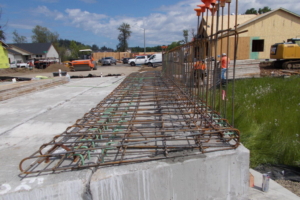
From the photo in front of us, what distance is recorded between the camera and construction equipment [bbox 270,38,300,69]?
1521 centimetres

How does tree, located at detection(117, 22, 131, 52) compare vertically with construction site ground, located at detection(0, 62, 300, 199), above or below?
above

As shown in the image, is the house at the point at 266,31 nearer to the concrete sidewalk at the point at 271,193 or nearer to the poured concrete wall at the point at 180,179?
the concrete sidewalk at the point at 271,193

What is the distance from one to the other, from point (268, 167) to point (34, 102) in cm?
547

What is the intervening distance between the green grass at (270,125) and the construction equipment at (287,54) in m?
8.62

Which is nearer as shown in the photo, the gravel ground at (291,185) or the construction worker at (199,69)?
the gravel ground at (291,185)

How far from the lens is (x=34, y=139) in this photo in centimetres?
321

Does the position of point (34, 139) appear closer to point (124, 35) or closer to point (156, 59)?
point (156, 59)

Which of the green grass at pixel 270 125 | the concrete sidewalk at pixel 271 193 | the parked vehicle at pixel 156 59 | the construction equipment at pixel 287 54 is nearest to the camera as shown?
the concrete sidewalk at pixel 271 193

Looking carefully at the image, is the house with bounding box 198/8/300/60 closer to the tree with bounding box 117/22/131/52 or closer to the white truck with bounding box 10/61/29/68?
the white truck with bounding box 10/61/29/68

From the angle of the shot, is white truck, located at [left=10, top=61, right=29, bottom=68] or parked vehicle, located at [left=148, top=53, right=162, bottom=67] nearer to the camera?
parked vehicle, located at [left=148, top=53, right=162, bottom=67]

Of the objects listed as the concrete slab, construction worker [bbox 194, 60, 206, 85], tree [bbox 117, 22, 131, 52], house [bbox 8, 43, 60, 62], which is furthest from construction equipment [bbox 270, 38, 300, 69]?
tree [bbox 117, 22, 131, 52]

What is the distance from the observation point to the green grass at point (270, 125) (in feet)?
13.8

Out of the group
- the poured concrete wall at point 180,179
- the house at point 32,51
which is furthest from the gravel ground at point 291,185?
the house at point 32,51

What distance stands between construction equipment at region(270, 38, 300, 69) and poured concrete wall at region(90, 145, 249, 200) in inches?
614
